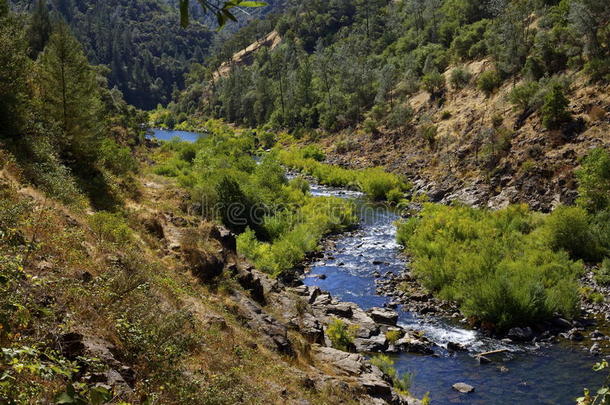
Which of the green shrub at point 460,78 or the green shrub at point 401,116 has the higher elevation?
the green shrub at point 460,78

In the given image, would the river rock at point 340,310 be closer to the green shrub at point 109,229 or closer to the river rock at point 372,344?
the river rock at point 372,344

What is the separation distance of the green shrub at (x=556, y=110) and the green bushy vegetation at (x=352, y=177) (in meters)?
12.4

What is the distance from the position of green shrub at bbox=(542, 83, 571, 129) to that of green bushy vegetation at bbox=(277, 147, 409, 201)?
1239 cm

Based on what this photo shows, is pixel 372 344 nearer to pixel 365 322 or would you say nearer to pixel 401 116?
pixel 365 322

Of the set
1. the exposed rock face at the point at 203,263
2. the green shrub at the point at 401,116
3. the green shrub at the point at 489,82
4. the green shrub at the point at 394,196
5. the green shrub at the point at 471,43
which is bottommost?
the green shrub at the point at 394,196

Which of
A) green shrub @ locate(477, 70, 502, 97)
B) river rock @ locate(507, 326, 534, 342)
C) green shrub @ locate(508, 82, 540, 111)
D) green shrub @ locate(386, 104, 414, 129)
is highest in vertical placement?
green shrub @ locate(477, 70, 502, 97)

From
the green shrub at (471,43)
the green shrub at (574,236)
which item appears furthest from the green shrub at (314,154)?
the green shrub at (574,236)

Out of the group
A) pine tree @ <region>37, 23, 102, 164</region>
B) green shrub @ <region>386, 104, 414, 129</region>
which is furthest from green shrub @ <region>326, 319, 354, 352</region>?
green shrub @ <region>386, 104, 414, 129</region>

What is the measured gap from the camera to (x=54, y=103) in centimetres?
2241

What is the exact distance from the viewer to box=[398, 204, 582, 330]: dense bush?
2003cm

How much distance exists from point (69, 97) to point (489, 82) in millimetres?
39660

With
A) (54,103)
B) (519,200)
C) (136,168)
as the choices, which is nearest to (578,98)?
(519,200)

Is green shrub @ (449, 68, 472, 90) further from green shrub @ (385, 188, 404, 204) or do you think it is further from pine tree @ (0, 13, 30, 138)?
pine tree @ (0, 13, 30, 138)

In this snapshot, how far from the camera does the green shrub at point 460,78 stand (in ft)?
176
